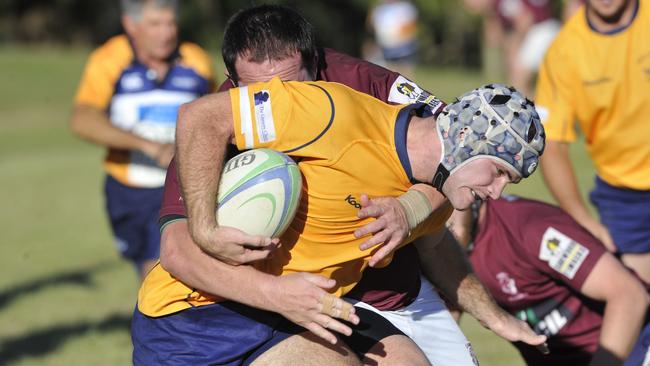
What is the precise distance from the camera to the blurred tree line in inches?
1191

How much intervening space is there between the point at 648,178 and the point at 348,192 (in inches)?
113

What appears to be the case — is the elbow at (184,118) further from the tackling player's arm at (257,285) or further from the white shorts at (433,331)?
the white shorts at (433,331)

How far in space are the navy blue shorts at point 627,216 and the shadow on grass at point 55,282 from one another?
15.3 feet

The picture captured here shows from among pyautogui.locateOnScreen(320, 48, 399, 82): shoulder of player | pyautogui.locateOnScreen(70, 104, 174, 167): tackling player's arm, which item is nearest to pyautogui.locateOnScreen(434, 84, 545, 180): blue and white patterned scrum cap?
pyautogui.locateOnScreen(320, 48, 399, 82): shoulder of player

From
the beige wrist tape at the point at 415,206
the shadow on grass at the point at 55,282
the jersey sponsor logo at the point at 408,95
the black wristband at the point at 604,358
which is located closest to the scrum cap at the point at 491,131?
the beige wrist tape at the point at 415,206

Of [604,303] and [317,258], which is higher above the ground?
[317,258]

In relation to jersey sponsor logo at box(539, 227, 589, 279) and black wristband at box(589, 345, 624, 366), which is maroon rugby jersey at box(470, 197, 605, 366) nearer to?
jersey sponsor logo at box(539, 227, 589, 279)

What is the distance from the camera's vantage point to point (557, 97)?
20.3ft

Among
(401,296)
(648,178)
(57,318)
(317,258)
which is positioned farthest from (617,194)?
(57,318)

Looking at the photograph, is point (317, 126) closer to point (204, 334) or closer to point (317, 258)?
point (317, 258)

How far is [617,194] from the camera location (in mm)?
6238

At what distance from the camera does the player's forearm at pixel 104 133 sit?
22.3 feet

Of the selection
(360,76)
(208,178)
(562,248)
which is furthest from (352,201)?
(562,248)

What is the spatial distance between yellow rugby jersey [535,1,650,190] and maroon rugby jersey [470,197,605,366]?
1.06 metres
